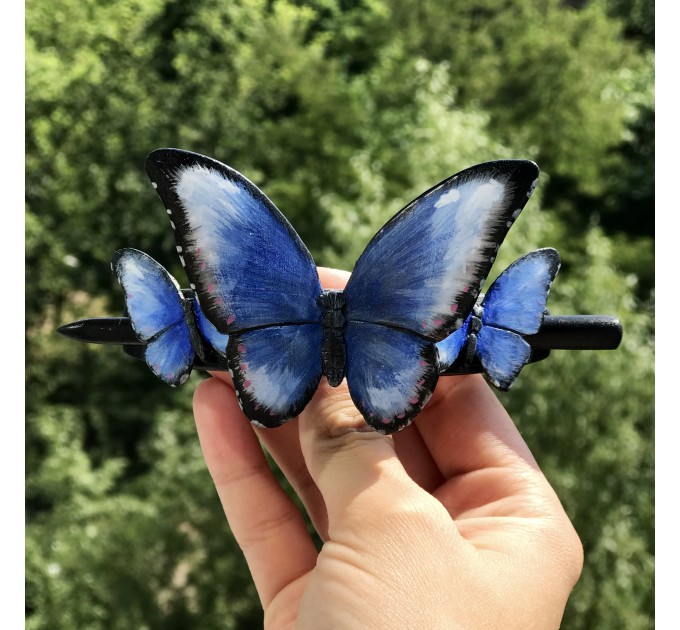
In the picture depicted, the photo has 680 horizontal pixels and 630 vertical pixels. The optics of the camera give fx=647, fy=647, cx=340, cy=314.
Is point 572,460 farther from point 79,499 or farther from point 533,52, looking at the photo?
point 533,52

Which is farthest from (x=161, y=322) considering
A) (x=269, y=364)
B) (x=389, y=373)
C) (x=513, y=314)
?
(x=513, y=314)

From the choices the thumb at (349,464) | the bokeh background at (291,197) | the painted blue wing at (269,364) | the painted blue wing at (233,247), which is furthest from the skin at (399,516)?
the bokeh background at (291,197)

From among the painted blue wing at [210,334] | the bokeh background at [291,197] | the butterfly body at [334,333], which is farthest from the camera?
the bokeh background at [291,197]

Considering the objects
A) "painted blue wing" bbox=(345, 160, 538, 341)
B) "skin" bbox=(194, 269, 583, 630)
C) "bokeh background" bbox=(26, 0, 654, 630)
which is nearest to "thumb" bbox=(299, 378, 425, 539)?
"skin" bbox=(194, 269, 583, 630)

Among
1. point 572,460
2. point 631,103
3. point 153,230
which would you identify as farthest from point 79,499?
point 631,103

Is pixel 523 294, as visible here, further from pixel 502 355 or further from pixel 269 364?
pixel 269 364

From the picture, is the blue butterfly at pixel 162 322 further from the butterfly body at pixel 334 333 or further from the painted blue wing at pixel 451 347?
the painted blue wing at pixel 451 347
